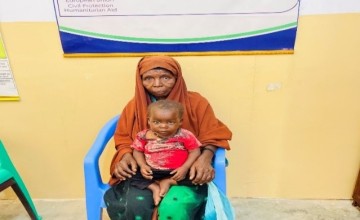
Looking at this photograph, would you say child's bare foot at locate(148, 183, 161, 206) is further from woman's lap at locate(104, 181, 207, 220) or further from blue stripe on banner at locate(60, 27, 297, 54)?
blue stripe on banner at locate(60, 27, 297, 54)

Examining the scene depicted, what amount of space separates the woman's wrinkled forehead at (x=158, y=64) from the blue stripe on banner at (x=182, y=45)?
0.59 ft

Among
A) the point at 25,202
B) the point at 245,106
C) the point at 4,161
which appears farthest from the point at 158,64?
the point at 25,202

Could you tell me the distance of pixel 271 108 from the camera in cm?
176

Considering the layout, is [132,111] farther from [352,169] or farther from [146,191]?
[352,169]

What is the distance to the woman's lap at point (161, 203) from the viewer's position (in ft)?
4.16

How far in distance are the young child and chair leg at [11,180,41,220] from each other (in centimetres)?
78

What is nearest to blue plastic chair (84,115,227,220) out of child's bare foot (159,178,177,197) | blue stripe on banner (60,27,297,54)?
child's bare foot (159,178,177,197)

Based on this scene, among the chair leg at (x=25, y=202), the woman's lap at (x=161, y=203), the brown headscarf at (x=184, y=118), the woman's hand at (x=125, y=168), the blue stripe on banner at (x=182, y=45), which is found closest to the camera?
the woman's lap at (x=161, y=203)

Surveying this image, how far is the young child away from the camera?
1.31m

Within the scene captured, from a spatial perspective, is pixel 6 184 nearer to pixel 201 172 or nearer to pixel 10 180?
pixel 10 180

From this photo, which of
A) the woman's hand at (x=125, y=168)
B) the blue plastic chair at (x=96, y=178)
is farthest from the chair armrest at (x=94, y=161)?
the woman's hand at (x=125, y=168)

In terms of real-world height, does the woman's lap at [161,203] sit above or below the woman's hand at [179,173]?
below

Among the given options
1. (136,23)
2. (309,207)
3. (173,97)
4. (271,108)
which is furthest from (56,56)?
(309,207)

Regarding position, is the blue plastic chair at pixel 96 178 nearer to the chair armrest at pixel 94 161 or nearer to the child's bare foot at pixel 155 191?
the chair armrest at pixel 94 161
